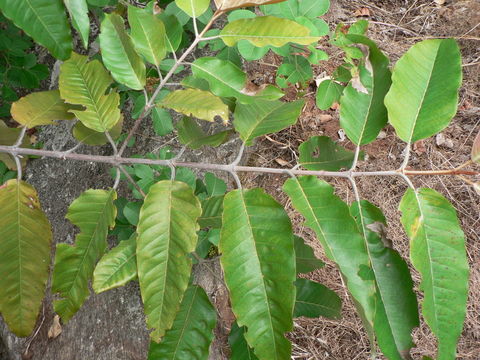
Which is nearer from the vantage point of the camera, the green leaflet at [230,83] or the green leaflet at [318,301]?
the green leaflet at [230,83]

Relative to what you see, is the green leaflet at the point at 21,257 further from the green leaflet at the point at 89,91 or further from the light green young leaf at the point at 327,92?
the light green young leaf at the point at 327,92

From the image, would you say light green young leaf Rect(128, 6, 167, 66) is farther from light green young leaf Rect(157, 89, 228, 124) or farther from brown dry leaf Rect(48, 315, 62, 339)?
brown dry leaf Rect(48, 315, 62, 339)

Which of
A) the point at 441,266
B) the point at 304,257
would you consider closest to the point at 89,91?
the point at 304,257

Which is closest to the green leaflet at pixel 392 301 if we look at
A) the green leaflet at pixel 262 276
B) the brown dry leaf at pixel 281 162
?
the green leaflet at pixel 262 276

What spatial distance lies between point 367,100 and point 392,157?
1.56m

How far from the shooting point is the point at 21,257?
41.3 inches

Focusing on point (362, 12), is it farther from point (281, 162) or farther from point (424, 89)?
point (424, 89)

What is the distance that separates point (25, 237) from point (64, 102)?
1.33 ft

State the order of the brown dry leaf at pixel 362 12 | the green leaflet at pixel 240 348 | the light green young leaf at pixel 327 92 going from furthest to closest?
the brown dry leaf at pixel 362 12, the light green young leaf at pixel 327 92, the green leaflet at pixel 240 348

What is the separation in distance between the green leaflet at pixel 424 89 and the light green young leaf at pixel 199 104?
0.41 metres

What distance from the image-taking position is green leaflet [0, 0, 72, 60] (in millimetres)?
858

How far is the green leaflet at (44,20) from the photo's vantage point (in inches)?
33.8

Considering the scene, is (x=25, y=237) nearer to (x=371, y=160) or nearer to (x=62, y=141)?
(x=62, y=141)

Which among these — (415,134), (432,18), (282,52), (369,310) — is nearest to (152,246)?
(369,310)
